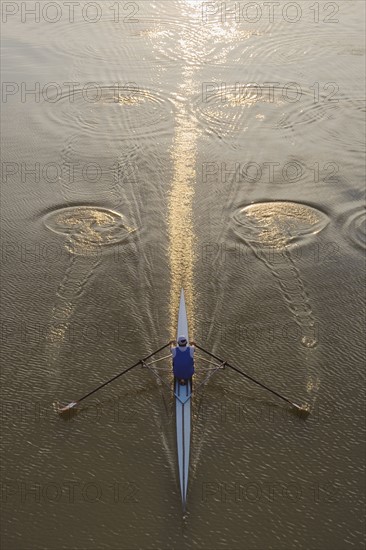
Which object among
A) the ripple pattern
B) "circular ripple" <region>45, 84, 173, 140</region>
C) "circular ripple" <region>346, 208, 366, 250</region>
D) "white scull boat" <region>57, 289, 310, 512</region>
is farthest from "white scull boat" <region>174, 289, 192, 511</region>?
"circular ripple" <region>45, 84, 173, 140</region>

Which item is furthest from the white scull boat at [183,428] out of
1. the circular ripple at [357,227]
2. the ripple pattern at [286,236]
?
the circular ripple at [357,227]

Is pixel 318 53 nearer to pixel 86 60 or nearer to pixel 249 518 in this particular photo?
pixel 86 60

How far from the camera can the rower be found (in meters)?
12.6

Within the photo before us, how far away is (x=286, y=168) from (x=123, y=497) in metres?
12.1

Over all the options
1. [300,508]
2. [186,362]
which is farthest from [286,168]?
[300,508]

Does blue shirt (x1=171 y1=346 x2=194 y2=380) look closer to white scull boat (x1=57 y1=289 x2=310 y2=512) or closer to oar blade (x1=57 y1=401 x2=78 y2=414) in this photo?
white scull boat (x1=57 y1=289 x2=310 y2=512)

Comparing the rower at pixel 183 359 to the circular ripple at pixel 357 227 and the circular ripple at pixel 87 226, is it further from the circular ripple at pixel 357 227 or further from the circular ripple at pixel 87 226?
the circular ripple at pixel 357 227

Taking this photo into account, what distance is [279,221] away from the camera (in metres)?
18.0

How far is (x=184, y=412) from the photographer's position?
12.6m

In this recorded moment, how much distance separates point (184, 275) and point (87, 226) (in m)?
3.33

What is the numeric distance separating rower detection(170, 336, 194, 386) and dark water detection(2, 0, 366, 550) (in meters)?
0.82

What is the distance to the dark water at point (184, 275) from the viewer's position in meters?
11.7

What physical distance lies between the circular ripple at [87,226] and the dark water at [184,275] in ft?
0.17

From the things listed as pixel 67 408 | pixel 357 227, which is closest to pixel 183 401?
pixel 67 408
